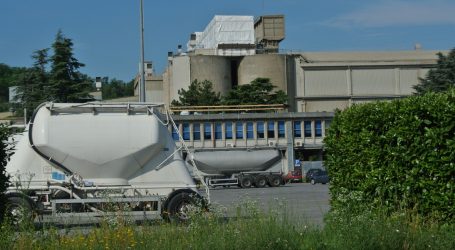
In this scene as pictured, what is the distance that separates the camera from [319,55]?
403 ft

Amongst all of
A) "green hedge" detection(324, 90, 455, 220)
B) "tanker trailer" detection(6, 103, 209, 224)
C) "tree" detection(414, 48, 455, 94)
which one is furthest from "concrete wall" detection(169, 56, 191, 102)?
"green hedge" detection(324, 90, 455, 220)

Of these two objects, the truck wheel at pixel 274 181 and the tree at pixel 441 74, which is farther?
the truck wheel at pixel 274 181

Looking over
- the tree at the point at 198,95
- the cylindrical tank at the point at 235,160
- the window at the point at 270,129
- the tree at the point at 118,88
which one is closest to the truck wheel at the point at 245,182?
the cylindrical tank at the point at 235,160

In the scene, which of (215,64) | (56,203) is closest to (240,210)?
(56,203)

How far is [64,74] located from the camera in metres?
62.7

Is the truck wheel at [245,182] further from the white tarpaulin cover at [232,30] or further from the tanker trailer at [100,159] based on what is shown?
the white tarpaulin cover at [232,30]

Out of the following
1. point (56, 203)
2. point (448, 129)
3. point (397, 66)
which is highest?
point (397, 66)

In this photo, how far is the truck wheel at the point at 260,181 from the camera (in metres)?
61.0

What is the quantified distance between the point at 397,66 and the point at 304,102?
672 inches

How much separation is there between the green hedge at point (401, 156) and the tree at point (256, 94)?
304 feet

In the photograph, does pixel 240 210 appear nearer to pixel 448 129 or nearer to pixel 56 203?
pixel 448 129

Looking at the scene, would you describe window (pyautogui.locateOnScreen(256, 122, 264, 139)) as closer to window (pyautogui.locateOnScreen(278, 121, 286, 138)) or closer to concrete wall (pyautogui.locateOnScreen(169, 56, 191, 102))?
window (pyautogui.locateOnScreen(278, 121, 286, 138))

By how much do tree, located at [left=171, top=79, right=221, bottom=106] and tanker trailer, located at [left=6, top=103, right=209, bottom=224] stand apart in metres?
87.4

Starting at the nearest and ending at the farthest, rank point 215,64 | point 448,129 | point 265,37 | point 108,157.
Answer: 1. point 448,129
2. point 108,157
3. point 215,64
4. point 265,37
